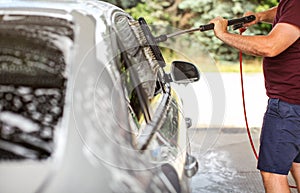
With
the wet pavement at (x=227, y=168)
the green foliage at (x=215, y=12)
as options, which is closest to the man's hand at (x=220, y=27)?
the wet pavement at (x=227, y=168)

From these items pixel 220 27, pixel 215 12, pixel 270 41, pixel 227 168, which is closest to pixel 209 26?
pixel 220 27

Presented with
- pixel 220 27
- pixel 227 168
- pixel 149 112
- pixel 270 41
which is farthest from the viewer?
pixel 227 168

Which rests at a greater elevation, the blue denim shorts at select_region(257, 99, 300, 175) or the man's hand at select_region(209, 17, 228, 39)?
the man's hand at select_region(209, 17, 228, 39)

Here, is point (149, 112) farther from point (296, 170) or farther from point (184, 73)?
point (296, 170)

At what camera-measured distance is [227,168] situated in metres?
5.34

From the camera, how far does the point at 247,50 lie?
2.85m

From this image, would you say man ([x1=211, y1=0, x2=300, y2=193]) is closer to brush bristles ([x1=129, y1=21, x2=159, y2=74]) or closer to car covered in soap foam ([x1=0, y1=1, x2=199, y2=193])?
brush bristles ([x1=129, y1=21, x2=159, y2=74])

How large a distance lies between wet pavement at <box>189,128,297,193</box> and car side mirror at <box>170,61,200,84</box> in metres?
0.40

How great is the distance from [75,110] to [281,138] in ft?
4.77

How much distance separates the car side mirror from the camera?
3.25m

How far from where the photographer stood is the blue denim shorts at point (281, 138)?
9.77 ft

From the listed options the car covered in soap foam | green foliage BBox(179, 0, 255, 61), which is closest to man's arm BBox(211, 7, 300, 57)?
the car covered in soap foam

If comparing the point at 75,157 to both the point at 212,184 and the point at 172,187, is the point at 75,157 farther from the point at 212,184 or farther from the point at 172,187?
the point at 212,184

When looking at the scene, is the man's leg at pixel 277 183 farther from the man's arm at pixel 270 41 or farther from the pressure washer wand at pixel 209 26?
the pressure washer wand at pixel 209 26
